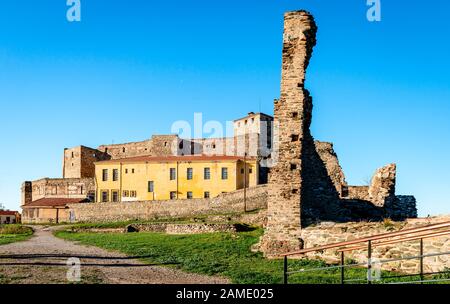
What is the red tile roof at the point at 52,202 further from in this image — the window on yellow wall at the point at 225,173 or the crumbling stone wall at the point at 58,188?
the window on yellow wall at the point at 225,173

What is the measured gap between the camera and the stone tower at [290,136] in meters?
19.8

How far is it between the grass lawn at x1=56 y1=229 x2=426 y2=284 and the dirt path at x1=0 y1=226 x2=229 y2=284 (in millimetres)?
849

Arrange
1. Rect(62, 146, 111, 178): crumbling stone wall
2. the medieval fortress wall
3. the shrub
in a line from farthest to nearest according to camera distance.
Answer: Rect(62, 146, 111, 178): crumbling stone wall → the shrub → the medieval fortress wall

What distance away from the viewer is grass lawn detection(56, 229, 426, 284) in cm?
1456

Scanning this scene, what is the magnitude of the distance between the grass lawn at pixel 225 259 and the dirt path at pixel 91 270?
0.85 m

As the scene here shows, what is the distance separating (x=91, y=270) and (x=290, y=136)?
347 inches

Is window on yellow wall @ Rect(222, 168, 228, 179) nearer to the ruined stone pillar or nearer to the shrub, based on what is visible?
the shrub

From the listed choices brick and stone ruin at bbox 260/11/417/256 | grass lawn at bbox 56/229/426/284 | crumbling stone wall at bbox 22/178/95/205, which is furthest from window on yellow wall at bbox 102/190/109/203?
brick and stone ruin at bbox 260/11/417/256

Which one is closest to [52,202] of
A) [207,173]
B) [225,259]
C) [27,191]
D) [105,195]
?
[105,195]

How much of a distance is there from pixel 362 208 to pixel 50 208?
39.9 meters
